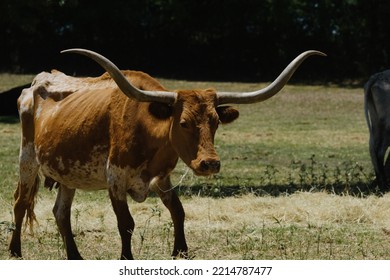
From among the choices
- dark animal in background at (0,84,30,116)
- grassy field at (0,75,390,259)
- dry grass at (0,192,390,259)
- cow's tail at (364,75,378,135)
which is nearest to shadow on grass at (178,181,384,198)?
grassy field at (0,75,390,259)

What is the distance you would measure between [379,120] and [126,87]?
23.7ft

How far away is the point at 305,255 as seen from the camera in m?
7.73

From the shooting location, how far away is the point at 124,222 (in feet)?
23.6

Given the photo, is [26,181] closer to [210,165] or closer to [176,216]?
[176,216]

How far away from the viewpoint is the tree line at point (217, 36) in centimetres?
3531

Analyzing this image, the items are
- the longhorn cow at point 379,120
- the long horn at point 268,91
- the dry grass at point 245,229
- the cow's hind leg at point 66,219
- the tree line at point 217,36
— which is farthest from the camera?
the tree line at point 217,36

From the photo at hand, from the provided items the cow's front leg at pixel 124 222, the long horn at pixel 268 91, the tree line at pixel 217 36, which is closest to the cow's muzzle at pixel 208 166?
the long horn at pixel 268 91

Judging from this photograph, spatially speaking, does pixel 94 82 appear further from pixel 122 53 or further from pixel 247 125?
pixel 122 53

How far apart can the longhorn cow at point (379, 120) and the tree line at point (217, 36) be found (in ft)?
69.9

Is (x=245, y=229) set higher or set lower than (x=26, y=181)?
lower

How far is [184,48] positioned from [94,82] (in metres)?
28.7

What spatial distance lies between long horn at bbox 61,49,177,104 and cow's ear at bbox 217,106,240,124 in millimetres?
437

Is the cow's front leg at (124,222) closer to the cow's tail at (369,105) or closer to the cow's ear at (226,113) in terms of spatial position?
the cow's ear at (226,113)

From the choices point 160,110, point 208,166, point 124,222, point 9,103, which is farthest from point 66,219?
point 9,103
